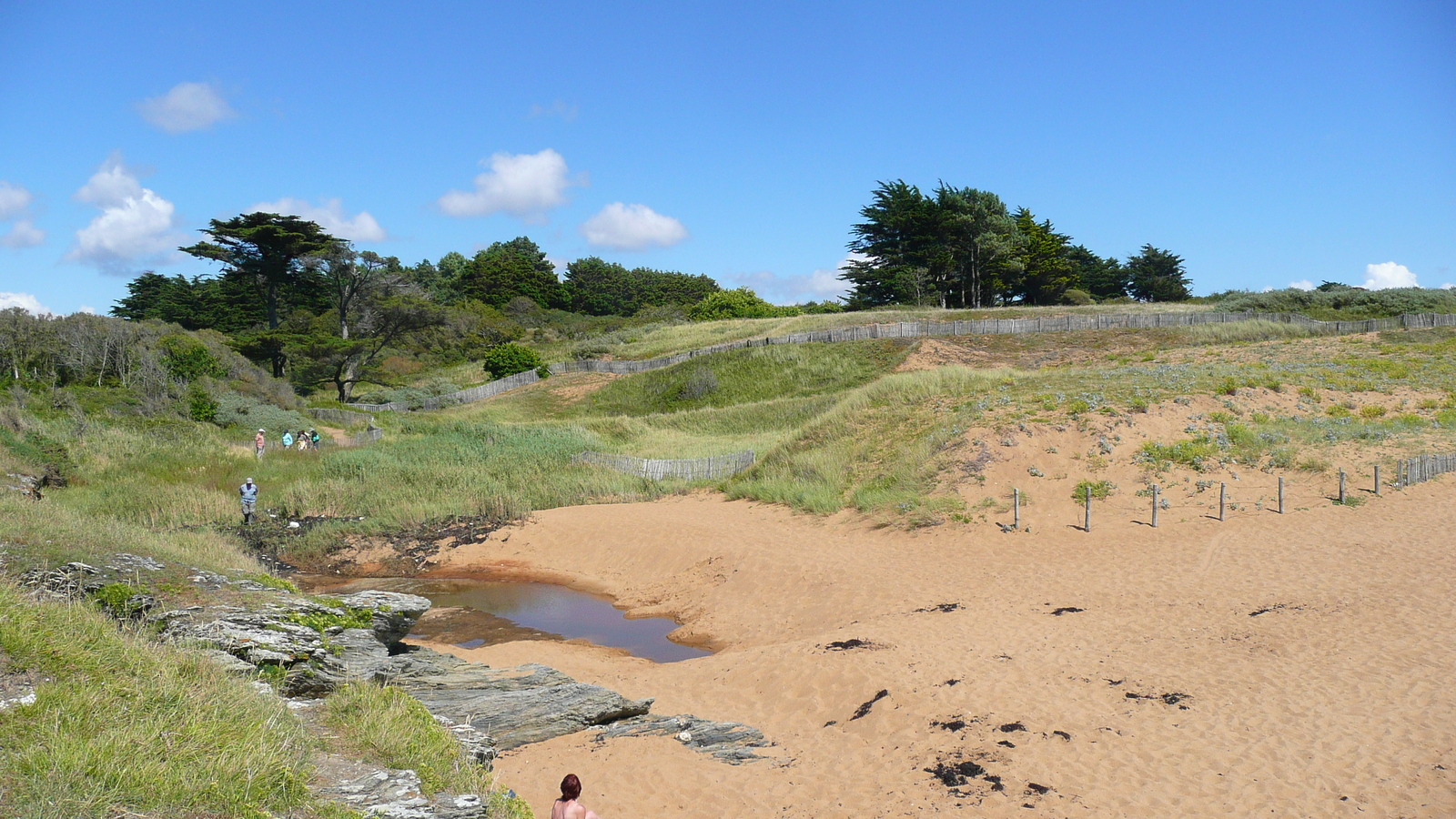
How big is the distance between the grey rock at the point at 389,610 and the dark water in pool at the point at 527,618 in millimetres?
3986

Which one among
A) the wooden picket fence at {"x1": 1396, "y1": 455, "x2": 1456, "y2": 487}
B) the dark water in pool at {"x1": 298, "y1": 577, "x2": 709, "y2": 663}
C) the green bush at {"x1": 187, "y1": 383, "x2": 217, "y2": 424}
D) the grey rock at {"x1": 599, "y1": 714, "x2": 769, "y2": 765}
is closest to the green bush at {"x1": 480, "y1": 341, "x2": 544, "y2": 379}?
the green bush at {"x1": 187, "y1": 383, "x2": 217, "y2": 424}

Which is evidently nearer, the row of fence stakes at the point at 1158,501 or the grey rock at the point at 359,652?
the grey rock at the point at 359,652

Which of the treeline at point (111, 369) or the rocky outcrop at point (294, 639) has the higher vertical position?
the treeline at point (111, 369)

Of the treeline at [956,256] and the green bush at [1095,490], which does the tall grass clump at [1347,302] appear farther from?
the green bush at [1095,490]

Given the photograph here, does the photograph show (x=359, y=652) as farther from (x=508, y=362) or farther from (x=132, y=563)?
(x=508, y=362)

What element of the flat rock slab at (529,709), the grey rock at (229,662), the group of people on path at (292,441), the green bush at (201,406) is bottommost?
the flat rock slab at (529,709)

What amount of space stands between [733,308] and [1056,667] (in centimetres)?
6486

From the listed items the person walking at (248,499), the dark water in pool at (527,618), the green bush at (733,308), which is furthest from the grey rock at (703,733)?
the green bush at (733,308)

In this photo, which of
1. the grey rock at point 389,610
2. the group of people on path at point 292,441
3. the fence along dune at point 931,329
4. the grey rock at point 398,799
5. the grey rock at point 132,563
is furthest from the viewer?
the fence along dune at point 931,329

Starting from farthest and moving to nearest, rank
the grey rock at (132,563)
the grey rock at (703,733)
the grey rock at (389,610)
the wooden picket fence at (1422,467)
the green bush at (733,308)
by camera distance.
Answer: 1. the green bush at (733,308)
2. the wooden picket fence at (1422,467)
3. the grey rock at (389,610)
4. the grey rock at (703,733)
5. the grey rock at (132,563)

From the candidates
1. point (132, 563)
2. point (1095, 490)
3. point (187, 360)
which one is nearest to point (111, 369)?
point (187, 360)

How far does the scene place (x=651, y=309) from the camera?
3253 inches

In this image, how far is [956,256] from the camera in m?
63.8

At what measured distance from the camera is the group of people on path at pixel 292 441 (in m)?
24.8
